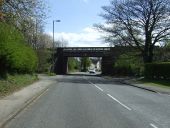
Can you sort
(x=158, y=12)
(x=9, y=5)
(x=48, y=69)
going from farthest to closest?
(x=48, y=69) < (x=158, y=12) < (x=9, y=5)

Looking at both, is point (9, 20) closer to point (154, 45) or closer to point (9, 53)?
point (9, 53)

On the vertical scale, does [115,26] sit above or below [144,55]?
above

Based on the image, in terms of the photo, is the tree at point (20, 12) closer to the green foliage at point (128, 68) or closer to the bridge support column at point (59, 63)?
the green foliage at point (128, 68)

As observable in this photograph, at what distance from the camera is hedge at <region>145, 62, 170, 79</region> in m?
53.2

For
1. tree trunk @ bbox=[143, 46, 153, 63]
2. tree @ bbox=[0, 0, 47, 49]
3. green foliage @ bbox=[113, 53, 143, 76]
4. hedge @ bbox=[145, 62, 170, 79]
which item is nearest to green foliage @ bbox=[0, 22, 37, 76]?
tree @ bbox=[0, 0, 47, 49]

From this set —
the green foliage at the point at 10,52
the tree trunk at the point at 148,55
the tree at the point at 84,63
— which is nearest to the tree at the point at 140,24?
the tree trunk at the point at 148,55

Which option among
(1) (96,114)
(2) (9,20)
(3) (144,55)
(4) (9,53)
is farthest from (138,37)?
(1) (96,114)

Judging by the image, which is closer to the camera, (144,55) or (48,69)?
(144,55)

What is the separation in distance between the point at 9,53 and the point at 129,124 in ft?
65.3

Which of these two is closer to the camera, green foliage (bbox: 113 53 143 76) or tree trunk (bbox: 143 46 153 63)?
tree trunk (bbox: 143 46 153 63)

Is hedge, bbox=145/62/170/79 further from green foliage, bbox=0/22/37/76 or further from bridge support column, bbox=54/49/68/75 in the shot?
bridge support column, bbox=54/49/68/75

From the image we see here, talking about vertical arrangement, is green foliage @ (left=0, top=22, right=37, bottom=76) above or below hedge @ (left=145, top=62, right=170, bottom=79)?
above

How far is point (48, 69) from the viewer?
98.1 meters

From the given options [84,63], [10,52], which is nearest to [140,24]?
[10,52]
